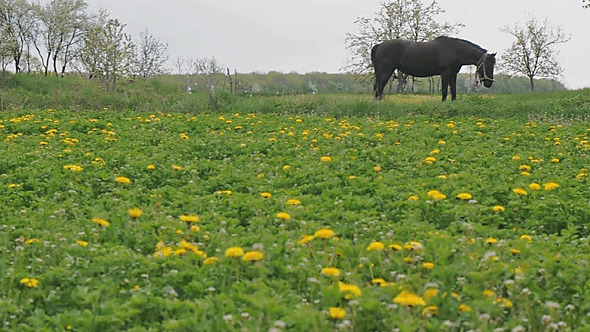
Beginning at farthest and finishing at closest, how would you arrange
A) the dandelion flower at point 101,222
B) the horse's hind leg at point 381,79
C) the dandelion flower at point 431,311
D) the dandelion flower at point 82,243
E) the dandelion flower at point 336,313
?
the horse's hind leg at point 381,79 → the dandelion flower at point 101,222 → the dandelion flower at point 82,243 → the dandelion flower at point 431,311 → the dandelion flower at point 336,313

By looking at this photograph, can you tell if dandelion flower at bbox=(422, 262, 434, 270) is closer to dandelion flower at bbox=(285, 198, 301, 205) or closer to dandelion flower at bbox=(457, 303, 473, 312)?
dandelion flower at bbox=(457, 303, 473, 312)

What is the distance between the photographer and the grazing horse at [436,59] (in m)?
19.5

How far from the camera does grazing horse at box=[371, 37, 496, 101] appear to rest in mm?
19453

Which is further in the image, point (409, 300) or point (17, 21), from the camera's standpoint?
point (17, 21)

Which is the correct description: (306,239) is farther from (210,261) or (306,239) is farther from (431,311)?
(431,311)

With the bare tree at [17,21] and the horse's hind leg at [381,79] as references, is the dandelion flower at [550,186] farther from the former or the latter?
the bare tree at [17,21]

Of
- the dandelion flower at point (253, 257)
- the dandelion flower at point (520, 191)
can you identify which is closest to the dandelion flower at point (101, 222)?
the dandelion flower at point (253, 257)

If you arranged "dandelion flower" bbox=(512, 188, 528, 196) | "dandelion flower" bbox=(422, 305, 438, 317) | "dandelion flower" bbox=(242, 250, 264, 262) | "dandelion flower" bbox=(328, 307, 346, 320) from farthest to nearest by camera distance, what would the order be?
"dandelion flower" bbox=(512, 188, 528, 196) → "dandelion flower" bbox=(242, 250, 264, 262) → "dandelion flower" bbox=(422, 305, 438, 317) → "dandelion flower" bbox=(328, 307, 346, 320)

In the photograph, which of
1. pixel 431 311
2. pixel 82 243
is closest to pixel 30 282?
pixel 82 243

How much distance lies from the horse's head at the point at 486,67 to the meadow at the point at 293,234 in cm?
1037

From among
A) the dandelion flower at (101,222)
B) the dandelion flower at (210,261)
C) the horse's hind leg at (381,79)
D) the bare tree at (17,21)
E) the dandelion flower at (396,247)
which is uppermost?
the bare tree at (17,21)

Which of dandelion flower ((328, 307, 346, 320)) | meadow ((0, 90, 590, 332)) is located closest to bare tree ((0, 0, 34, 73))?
meadow ((0, 90, 590, 332))

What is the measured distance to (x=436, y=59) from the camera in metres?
20.2

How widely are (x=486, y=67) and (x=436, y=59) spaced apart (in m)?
1.65
